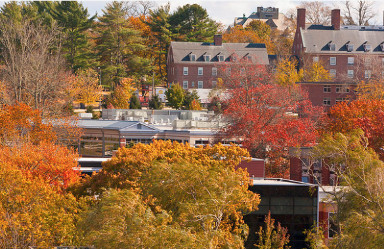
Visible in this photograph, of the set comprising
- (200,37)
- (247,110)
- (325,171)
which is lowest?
(325,171)

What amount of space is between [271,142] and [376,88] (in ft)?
113

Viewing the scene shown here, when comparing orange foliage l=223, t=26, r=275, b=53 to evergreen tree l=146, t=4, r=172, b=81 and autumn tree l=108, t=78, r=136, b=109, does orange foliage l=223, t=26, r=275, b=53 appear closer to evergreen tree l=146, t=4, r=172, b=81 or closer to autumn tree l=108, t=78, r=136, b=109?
evergreen tree l=146, t=4, r=172, b=81

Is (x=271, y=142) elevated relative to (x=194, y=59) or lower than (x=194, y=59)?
lower

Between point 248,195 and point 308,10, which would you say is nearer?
point 248,195

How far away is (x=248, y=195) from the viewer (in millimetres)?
31219

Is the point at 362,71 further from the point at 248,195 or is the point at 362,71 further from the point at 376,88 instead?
the point at 248,195

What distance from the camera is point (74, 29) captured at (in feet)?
355

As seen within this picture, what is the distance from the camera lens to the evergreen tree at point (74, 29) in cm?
10550

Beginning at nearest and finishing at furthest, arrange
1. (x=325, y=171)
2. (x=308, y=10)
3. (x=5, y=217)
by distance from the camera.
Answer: (x=5, y=217) < (x=325, y=171) < (x=308, y=10)

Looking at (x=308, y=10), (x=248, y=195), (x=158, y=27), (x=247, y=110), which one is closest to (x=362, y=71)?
(x=158, y=27)

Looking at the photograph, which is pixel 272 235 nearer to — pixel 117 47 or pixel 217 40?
pixel 117 47

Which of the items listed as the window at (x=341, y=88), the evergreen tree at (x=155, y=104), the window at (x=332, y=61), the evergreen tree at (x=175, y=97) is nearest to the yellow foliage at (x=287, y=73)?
the window at (x=332, y=61)

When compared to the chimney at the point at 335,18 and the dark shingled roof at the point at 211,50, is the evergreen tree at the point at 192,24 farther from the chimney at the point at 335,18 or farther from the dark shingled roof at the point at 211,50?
the chimney at the point at 335,18

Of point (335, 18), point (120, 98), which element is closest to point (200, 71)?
point (335, 18)
